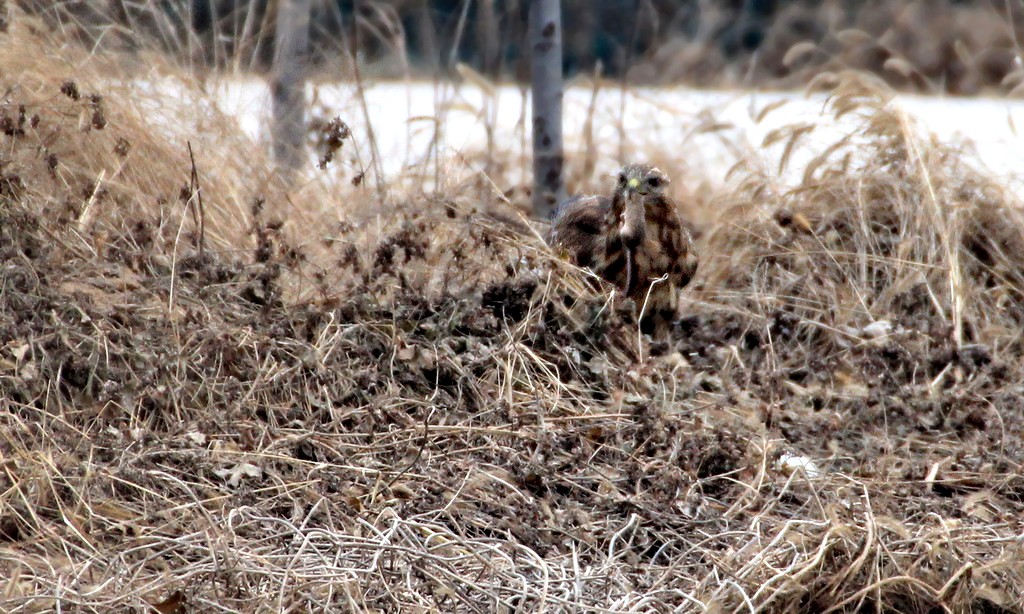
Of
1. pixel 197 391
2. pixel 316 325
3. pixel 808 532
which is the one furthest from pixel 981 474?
pixel 197 391

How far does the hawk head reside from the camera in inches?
187

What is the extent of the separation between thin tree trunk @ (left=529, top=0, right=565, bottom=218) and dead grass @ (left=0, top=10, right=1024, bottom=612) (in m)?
1.13

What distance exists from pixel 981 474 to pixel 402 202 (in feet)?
7.46

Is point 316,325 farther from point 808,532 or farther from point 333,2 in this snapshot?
point 333,2

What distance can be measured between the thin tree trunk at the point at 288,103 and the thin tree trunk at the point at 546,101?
41.8 inches

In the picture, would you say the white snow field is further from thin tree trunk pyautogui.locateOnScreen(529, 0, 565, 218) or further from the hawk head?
the hawk head

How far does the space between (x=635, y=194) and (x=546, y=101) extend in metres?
1.44

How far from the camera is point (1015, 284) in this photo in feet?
17.8

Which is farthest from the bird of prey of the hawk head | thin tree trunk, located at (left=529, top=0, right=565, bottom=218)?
thin tree trunk, located at (left=529, top=0, right=565, bottom=218)

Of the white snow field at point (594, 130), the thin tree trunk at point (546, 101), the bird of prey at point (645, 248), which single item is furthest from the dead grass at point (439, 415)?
the thin tree trunk at point (546, 101)

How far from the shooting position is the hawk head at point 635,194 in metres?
4.74

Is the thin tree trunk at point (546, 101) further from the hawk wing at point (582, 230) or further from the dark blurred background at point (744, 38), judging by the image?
the dark blurred background at point (744, 38)

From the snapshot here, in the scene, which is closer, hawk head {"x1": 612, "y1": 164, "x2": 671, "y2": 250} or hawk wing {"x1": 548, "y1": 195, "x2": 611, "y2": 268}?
hawk head {"x1": 612, "y1": 164, "x2": 671, "y2": 250}

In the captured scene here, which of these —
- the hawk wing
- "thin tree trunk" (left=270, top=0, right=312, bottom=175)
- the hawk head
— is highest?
"thin tree trunk" (left=270, top=0, right=312, bottom=175)
